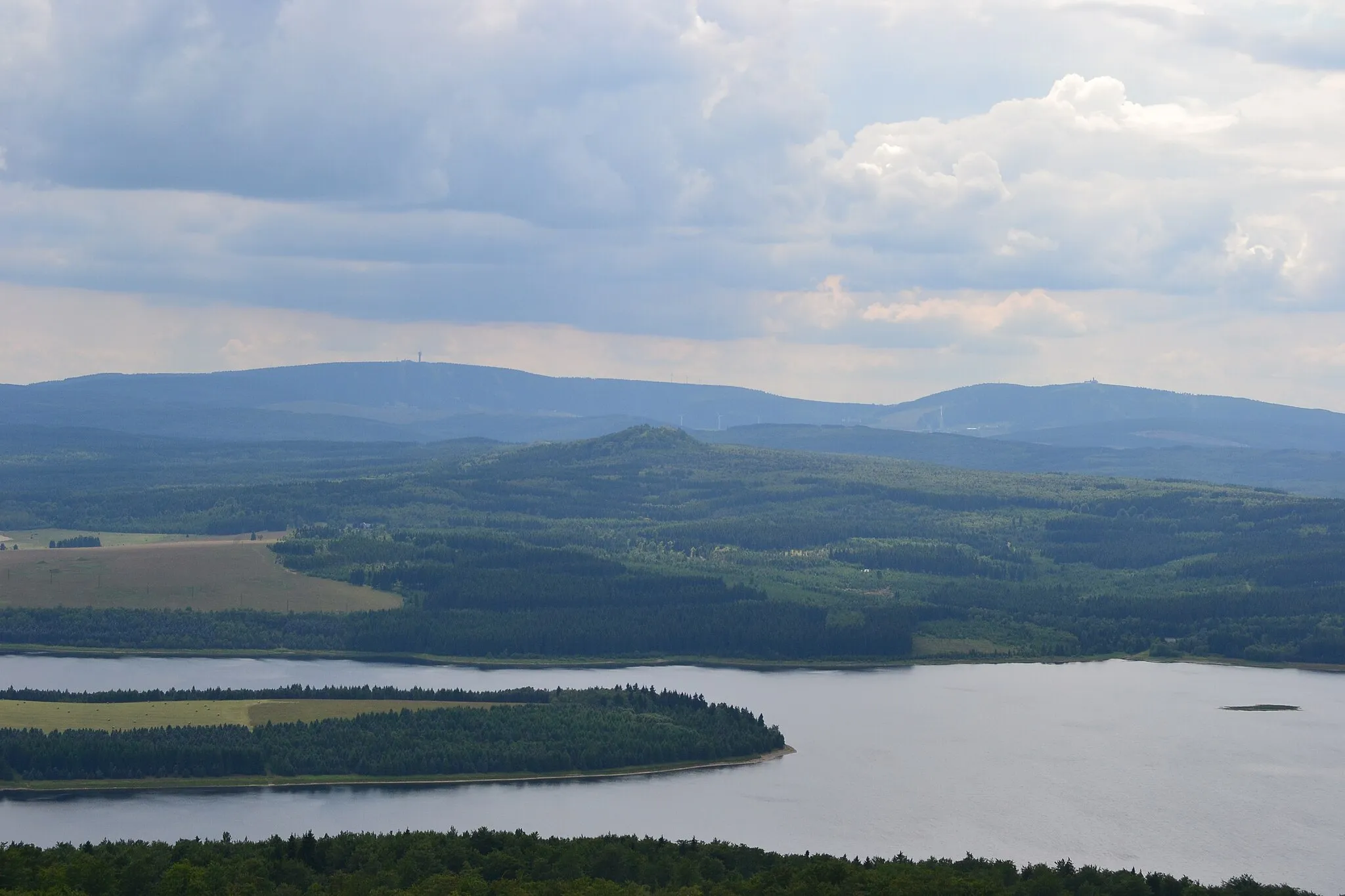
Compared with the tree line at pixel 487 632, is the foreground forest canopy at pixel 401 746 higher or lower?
lower

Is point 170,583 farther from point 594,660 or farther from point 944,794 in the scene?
point 944,794

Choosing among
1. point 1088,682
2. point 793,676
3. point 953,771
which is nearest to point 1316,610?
point 1088,682

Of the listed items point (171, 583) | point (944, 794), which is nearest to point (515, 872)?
point (944, 794)

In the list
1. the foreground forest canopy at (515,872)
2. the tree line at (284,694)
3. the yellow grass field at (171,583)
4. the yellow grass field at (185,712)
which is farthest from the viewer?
the yellow grass field at (171,583)

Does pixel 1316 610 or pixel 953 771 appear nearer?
pixel 953 771

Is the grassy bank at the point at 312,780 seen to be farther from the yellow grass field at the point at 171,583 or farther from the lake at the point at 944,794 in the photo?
the yellow grass field at the point at 171,583

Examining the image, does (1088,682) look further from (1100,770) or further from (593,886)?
(593,886)

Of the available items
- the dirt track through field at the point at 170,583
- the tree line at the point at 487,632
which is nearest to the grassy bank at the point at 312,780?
the tree line at the point at 487,632
